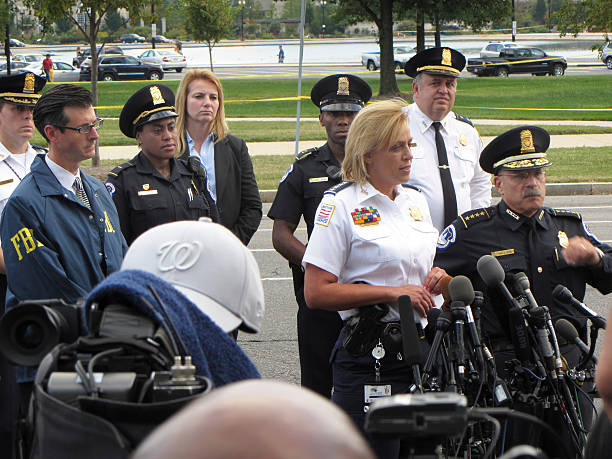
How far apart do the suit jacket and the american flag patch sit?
6.22 ft

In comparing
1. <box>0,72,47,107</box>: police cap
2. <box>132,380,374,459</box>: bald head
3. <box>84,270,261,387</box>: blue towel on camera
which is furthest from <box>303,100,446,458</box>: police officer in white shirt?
<box>132,380,374,459</box>: bald head

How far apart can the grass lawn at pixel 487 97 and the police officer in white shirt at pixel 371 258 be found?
73.8ft

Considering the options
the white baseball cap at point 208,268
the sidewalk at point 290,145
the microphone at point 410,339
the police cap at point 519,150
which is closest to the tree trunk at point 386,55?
the sidewalk at point 290,145

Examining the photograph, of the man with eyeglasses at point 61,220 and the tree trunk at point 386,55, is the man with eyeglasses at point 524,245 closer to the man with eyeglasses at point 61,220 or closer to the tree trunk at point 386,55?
the man with eyeglasses at point 61,220

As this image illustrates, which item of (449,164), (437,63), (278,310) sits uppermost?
(437,63)

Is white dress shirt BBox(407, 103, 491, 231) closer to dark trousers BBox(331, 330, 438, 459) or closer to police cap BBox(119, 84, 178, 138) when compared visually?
police cap BBox(119, 84, 178, 138)

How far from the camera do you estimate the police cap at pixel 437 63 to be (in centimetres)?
580

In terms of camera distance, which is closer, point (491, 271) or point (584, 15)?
point (491, 271)

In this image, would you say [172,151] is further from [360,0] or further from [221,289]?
[360,0]

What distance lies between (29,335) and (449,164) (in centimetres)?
379

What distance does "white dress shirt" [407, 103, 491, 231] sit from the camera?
5.39 metres

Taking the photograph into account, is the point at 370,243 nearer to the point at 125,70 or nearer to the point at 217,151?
the point at 217,151

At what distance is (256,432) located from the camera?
0.87m

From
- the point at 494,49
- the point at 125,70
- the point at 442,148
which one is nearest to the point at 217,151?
the point at 442,148
